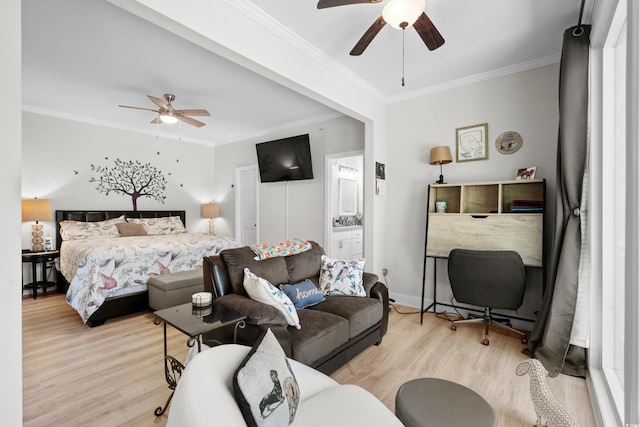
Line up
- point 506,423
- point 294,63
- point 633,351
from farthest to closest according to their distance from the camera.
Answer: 1. point 294,63
2. point 506,423
3. point 633,351

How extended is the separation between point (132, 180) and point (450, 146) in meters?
5.24

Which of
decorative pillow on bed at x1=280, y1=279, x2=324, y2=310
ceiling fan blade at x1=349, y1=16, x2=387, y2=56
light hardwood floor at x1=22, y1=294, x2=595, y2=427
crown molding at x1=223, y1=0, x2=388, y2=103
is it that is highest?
crown molding at x1=223, y1=0, x2=388, y2=103

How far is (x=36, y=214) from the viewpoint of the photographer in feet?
13.5

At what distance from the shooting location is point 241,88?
3688mm

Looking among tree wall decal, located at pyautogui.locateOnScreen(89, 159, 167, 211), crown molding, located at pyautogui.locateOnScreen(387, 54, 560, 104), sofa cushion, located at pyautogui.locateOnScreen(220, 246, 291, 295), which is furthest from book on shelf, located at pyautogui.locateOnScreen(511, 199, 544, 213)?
tree wall decal, located at pyautogui.locateOnScreen(89, 159, 167, 211)

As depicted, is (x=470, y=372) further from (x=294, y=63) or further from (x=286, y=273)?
(x=294, y=63)

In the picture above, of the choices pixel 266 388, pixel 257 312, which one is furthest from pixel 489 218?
pixel 266 388

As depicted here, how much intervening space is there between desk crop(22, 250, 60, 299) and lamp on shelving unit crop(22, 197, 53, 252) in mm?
185

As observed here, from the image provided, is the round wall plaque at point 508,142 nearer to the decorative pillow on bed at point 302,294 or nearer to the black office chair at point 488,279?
the black office chair at point 488,279

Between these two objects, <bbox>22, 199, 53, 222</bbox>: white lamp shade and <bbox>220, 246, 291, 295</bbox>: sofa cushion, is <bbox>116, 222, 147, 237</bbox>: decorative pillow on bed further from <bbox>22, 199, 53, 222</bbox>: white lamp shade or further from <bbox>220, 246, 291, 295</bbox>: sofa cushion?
<bbox>220, 246, 291, 295</bbox>: sofa cushion

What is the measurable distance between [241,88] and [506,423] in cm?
392

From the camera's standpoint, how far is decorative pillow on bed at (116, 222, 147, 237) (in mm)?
4720

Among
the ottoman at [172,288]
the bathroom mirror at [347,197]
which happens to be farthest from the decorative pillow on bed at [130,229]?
the bathroom mirror at [347,197]

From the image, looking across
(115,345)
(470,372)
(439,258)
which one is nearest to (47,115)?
(115,345)
